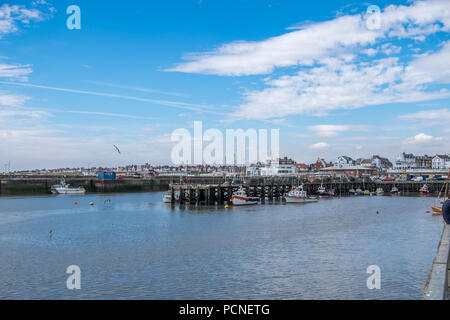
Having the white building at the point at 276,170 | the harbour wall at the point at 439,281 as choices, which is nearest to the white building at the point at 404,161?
the white building at the point at 276,170

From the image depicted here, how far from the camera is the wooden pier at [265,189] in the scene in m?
67.5

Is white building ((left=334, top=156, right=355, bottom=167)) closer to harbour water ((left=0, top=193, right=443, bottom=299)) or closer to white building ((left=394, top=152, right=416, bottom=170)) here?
white building ((left=394, top=152, right=416, bottom=170))

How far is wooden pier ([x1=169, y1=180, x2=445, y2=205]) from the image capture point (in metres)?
67.5

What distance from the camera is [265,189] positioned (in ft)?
305

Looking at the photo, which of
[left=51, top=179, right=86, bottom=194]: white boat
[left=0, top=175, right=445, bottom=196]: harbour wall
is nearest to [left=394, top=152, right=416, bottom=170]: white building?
[left=0, top=175, right=445, bottom=196]: harbour wall

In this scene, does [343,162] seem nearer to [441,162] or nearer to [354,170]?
[354,170]

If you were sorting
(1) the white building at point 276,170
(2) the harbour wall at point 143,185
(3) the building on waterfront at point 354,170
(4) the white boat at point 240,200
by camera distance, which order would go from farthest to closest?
(3) the building on waterfront at point 354,170
(1) the white building at point 276,170
(2) the harbour wall at point 143,185
(4) the white boat at point 240,200

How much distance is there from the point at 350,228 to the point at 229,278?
21.2m

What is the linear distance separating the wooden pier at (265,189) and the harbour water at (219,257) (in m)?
21.4

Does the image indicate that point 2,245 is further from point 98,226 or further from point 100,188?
point 100,188

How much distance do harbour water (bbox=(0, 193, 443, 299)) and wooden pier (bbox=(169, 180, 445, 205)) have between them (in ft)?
70.1

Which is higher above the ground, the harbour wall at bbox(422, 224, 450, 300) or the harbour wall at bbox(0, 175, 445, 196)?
the harbour wall at bbox(422, 224, 450, 300)

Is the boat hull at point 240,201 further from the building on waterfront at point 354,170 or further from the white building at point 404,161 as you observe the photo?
the white building at point 404,161
